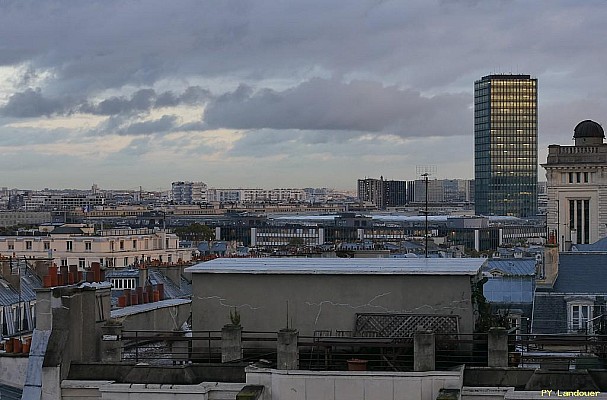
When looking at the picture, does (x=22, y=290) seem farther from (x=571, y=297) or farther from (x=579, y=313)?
(x=579, y=313)

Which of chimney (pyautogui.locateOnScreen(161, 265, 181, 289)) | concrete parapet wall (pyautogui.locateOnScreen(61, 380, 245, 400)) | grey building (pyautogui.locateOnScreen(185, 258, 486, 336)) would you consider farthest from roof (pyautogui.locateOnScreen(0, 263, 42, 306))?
concrete parapet wall (pyautogui.locateOnScreen(61, 380, 245, 400))

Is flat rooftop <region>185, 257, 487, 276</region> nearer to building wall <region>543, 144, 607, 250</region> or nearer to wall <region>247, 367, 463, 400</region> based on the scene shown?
wall <region>247, 367, 463, 400</region>

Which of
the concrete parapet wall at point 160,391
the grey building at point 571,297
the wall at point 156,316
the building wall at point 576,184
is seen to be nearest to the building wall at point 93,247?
the building wall at point 576,184

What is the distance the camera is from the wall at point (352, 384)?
18.7 meters

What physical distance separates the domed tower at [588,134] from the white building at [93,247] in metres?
35.2

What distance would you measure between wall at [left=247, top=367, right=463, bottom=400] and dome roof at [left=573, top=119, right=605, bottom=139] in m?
91.9

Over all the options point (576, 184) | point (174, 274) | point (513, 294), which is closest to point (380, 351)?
point (513, 294)

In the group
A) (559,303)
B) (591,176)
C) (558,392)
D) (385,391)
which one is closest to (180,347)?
(385,391)

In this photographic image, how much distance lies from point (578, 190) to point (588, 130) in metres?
9.75

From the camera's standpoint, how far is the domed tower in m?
107

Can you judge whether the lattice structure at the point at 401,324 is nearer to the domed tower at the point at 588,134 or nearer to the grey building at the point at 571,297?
the grey building at the point at 571,297

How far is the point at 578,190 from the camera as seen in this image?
10206 cm

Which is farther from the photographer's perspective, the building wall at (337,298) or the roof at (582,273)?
the roof at (582,273)

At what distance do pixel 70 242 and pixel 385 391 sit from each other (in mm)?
97228
